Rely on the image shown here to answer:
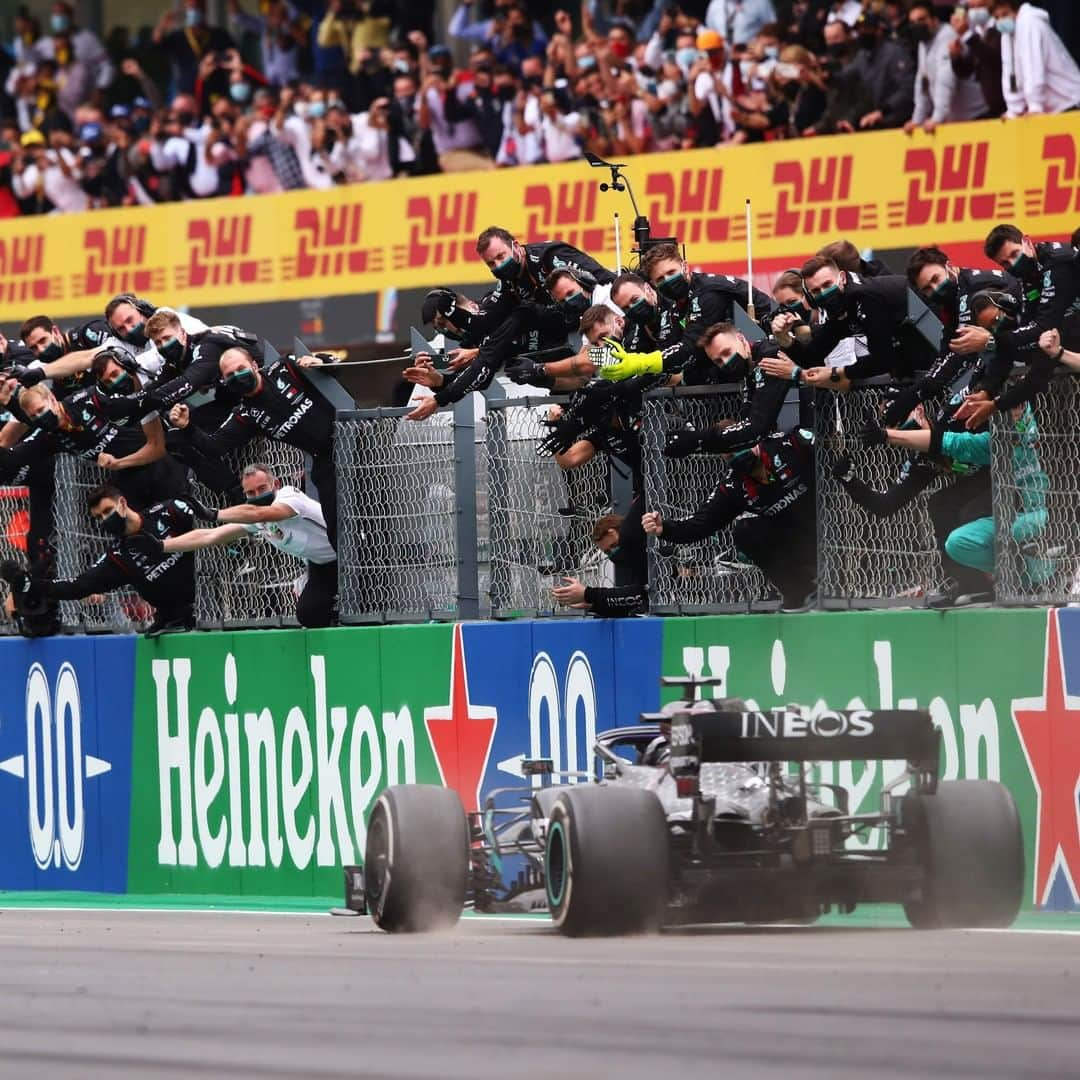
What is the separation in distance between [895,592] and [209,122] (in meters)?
15.6

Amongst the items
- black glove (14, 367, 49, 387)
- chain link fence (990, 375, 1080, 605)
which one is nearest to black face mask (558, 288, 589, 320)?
chain link fence (990, 375, 1080, 605)

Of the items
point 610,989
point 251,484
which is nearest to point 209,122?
point 251,484

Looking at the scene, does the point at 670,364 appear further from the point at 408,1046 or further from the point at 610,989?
the point at 408,1046

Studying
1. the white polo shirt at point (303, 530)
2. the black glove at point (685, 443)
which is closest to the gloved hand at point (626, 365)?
the black glove at point (685, 443)

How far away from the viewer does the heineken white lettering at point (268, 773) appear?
12609mm

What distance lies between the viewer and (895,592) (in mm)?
10836

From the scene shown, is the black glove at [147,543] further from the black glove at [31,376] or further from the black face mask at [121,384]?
the black glove at [31,376]

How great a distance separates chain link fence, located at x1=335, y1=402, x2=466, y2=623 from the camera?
1245 cm

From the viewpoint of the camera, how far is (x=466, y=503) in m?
12.3

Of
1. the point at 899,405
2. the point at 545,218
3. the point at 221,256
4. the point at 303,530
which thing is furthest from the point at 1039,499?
the point at 221,256

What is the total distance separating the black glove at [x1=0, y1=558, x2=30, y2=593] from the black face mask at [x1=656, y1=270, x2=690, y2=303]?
4159 millimetres

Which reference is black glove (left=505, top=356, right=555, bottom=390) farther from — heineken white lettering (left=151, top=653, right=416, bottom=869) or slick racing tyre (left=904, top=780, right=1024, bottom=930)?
slick racing tyre (left=904, top=780, right=1024, bottom=930)

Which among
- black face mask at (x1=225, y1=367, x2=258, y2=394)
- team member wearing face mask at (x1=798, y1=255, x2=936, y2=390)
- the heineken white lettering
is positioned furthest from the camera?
black face mask at (x1=225, y1=367, x2=258, y2=394)

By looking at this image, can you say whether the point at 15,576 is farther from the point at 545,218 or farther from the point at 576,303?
the point at 545,218
